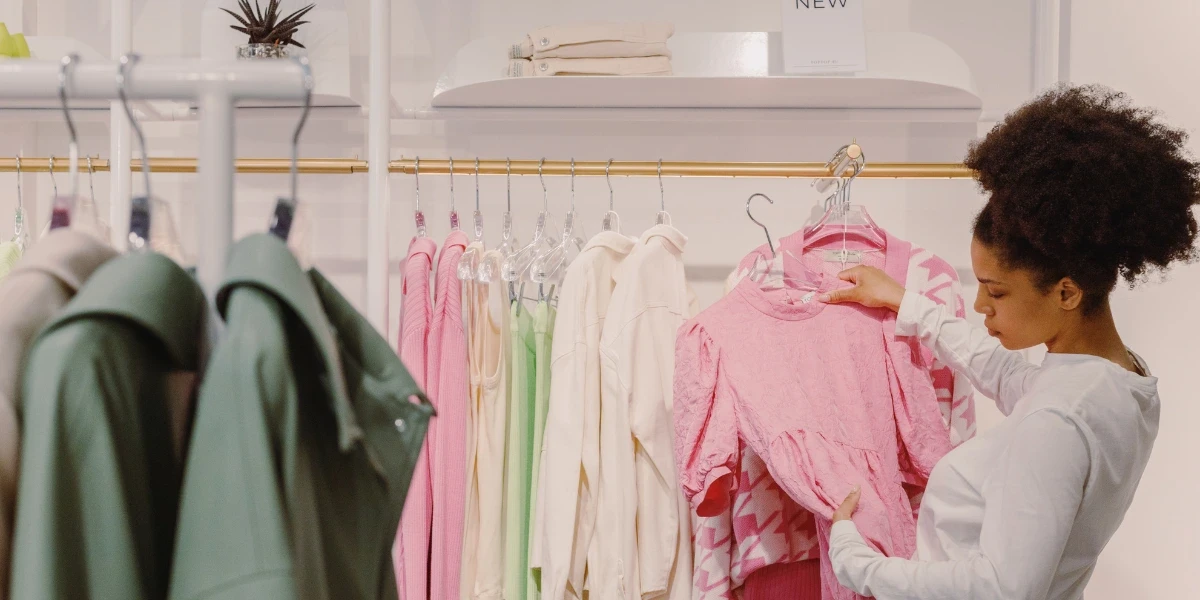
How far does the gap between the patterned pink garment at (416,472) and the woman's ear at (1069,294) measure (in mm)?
1111

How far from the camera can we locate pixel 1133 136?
1420 millimetres

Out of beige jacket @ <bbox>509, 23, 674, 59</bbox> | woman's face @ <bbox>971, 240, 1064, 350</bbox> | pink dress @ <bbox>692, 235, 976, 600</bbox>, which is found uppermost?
beige jacket @ <bbox>509, 23, 674, 59</bbox>

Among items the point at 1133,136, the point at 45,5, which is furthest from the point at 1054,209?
the point at 45,5

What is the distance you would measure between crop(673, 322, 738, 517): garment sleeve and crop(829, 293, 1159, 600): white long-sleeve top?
225mm

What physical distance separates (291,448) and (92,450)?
0.13 meters

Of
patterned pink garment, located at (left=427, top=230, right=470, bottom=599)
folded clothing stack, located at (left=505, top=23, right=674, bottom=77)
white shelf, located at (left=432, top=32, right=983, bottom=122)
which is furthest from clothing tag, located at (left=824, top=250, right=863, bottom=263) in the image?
patterned pink garment, located at (left=427, top=230, right=470, bottom=599)

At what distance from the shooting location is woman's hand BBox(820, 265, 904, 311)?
179 cm

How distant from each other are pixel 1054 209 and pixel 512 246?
1102 mm

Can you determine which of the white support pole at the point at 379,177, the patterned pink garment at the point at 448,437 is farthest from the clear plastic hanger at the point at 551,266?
the white support pole at the point at 379,177

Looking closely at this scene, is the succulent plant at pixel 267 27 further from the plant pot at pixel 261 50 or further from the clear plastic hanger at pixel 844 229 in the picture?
the clear plastic hanger at pixel 844 229

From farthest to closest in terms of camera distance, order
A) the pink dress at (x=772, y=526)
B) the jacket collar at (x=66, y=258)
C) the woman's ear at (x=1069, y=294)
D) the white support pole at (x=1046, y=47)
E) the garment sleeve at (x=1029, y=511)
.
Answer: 1. the white support pole at (x=1046, y=47)
2. the pink dress at (x=772, y=526)
3. the woman's ear at (x=1069, y=294)
4. the garment sleeve at (x=1029, y=511)
5. the jacket collar at (x=66, y=258)

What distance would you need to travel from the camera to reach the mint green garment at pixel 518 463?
75.5 inches

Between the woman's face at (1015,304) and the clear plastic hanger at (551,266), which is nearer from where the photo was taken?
the woman's face at (1015,304)

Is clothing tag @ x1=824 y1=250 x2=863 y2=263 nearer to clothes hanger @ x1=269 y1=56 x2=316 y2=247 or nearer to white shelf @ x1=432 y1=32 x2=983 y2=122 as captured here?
white shelf @ x1=432 y1=32 x2=983 y2=122
